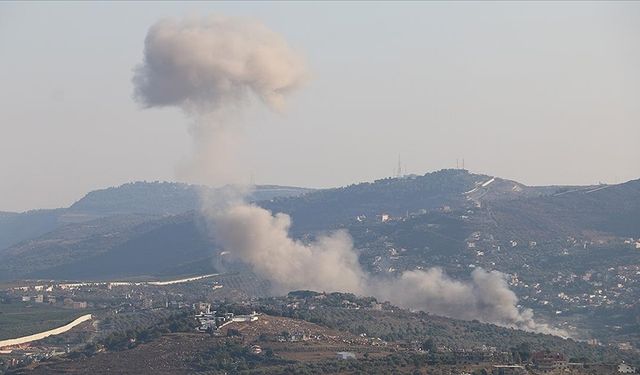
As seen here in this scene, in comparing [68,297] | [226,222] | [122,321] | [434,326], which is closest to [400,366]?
Answer: [434,326]

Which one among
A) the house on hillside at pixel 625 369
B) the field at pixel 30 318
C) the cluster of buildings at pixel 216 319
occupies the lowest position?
the house on hillside at pixel 625 369

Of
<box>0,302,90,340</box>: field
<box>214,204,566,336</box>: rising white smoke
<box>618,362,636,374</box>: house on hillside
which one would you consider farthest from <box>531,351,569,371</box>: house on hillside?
<box>0,302,90,340</box>: field

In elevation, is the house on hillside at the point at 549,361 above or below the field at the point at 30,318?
below

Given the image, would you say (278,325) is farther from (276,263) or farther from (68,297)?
(68,297)

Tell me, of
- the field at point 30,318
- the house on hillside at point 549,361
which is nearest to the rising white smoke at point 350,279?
the field at point 30,318

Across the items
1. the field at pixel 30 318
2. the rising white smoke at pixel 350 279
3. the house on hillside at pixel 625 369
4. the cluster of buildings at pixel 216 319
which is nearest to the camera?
the house on hillside at pixel 625 369

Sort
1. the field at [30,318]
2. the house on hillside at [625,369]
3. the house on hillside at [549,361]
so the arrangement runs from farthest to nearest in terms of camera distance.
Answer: the field at [30,318]
the house on hillside at [549,361]
the house on hillside at [625,369]

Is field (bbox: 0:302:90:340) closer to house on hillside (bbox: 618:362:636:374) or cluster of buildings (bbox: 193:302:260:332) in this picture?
cluster of buildings (bbox: 193:302:260:332)

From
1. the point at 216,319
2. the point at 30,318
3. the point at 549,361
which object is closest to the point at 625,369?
the point at 549,361

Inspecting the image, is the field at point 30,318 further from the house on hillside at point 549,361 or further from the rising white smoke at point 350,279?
the house on hillside at point 549,361
